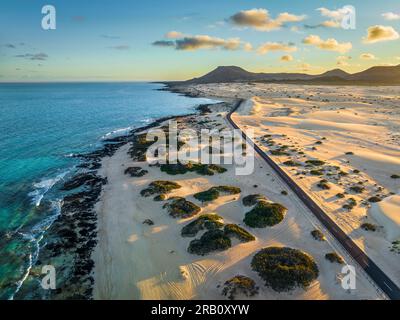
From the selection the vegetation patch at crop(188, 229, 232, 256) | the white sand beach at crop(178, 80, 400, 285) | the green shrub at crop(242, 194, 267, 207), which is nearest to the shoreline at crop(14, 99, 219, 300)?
the vegetation patch at crop(188, 229, 232, 256)

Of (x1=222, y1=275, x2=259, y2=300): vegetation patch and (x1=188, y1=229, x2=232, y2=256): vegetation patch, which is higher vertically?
(x1=188, y1=229, x2=232, y2=256): vegetation patch

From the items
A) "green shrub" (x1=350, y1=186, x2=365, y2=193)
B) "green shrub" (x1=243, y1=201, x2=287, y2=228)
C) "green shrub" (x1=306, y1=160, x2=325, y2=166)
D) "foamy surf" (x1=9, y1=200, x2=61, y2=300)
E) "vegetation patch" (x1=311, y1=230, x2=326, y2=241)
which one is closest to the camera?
"foamy surf" (x1=9, y1=200, x2=61, y2=300)

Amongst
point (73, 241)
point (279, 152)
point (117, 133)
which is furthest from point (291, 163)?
point (117, 133)

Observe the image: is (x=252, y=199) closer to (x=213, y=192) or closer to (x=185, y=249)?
(x=213, y=192)

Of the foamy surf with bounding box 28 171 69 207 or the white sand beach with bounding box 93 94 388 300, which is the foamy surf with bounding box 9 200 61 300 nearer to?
the foamy surf with bounding box 28 171 69 207

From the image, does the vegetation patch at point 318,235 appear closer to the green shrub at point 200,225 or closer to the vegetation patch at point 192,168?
the green shrub at point 200,225

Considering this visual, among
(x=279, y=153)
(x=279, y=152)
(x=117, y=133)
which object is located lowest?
(x=279, y=153)
